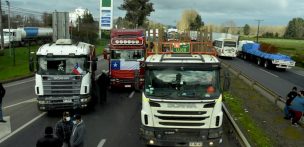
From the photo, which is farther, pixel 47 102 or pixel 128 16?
pixel 128 16

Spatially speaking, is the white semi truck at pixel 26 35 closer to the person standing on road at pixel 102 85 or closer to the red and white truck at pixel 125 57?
the red and white truck at pixel 125 57

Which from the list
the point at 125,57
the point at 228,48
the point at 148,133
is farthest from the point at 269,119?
the point at 228,48

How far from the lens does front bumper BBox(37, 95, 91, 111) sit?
15.5 m

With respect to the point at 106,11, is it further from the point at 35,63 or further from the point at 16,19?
the point at 16,19

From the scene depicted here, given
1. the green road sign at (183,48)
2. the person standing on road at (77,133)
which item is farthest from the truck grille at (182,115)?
the green road sign at (183,48)

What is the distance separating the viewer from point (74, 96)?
15.8m

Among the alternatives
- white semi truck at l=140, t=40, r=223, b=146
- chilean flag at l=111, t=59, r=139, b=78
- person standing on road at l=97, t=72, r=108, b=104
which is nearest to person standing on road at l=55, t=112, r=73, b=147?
white semi truck at l=140, t=40, r=223, b=146

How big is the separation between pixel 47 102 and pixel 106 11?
41324mm

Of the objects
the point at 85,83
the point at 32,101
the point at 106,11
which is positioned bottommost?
the point at 32,101

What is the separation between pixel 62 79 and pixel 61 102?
97 cm

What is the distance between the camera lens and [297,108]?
48.9ft

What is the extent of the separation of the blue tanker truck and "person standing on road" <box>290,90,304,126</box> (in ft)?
83.2

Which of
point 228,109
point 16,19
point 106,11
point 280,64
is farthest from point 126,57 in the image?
point 16,19

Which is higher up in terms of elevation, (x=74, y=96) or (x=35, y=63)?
(x=35, y=63)
